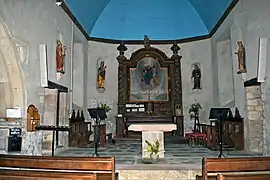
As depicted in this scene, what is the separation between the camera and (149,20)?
13.9m

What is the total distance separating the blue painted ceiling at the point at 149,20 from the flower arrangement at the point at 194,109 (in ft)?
10.4

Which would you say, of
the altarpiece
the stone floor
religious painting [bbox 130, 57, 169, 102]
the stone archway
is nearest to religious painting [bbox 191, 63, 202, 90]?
the altarpiece

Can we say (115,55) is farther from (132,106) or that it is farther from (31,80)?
(31,80)

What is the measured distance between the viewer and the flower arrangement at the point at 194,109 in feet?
42.3

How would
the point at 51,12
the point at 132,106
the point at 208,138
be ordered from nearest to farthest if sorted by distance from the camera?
the point at 51,12, the point at 208,138, the point at 132,106

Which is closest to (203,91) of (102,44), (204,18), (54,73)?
(204,18)

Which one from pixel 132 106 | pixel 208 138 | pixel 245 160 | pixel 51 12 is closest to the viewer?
pixel 245 160

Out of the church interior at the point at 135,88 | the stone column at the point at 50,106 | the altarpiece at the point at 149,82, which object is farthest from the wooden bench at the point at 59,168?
the altarpiece at the point at 149,82

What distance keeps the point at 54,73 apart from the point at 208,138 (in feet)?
16.6

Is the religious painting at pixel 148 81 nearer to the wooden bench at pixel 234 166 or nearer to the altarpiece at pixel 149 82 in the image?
the altarpiece at pixel 149 82

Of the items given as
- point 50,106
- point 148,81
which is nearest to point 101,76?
point 148,81

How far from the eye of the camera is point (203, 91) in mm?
13375

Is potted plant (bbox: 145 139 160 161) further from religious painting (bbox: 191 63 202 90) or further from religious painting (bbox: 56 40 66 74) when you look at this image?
religious painting (bbox: 191 63 202 90)

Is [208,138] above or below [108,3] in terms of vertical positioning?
below
